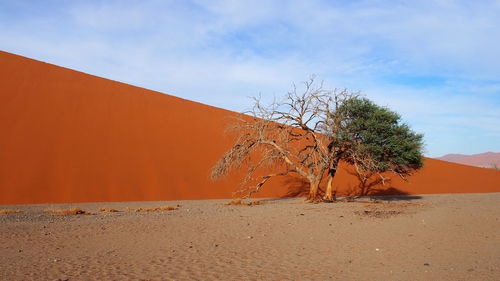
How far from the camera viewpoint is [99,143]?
18.7 m

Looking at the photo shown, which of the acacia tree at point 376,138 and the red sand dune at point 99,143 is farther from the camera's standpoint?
the red sand dune at point 99,143

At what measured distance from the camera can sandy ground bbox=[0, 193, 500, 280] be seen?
4.68 metres

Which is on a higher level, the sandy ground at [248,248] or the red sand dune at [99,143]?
the red sand dune at [99,143]

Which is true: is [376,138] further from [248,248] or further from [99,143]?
[99,143]

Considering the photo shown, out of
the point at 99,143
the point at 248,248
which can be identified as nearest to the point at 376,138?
the point at 248,248

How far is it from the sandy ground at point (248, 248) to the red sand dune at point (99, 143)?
5964mm

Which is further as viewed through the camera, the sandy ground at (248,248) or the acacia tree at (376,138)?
the acacia tree at (376,138)

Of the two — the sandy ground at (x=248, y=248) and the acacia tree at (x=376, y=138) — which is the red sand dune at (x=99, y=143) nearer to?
the acacia tree at (x=376, y=138)

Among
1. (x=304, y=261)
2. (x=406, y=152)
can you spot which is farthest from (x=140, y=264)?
(x=406, y=152)

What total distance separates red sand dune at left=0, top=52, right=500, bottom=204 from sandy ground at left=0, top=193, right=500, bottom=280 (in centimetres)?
596

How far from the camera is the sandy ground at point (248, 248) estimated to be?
4676mm

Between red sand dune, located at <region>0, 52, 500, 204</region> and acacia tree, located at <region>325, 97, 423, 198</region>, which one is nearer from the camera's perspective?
acacia tree, located at <region>325, 97, 423, 198</region>

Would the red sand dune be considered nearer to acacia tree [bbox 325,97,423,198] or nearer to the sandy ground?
acacia tree [bbox 325,97,423,198]

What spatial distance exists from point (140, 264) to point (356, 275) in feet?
9.56
